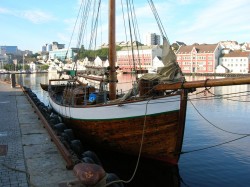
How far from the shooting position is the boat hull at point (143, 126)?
11.3 metres

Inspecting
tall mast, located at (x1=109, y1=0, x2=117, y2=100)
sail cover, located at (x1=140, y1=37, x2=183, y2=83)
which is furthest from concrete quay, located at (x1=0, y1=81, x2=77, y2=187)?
sail cover, located at (x1=140, y1=37, x2=183, y2=83)

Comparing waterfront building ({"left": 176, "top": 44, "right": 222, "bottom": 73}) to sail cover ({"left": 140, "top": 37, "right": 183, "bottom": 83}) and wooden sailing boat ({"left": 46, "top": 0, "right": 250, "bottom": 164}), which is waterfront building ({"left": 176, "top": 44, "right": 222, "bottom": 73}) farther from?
wooden sailing boat ({"left": 46, "top": 0, "right": 250, "bottom": 164})

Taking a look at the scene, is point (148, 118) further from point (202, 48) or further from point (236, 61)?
point (202, 48)

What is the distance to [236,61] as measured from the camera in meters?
102

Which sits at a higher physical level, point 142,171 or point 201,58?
point 201,58

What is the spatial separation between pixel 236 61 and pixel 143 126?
9786cm

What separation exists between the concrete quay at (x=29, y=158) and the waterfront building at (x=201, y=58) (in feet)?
309

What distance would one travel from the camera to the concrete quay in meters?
7.64

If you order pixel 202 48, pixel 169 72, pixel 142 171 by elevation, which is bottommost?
pixel 142 171

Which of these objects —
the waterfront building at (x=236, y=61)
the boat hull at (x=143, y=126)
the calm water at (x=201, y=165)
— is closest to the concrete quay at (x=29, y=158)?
the boat hull at (x=143, y=126)

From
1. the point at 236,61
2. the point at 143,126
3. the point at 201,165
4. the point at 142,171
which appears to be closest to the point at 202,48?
the point at 236,61

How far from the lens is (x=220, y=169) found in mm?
12711

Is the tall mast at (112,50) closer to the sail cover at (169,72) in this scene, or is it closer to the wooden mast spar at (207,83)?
the sail cover at (169,72)

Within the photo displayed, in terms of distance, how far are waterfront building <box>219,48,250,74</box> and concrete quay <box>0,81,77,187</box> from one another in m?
96.2
